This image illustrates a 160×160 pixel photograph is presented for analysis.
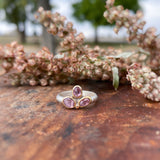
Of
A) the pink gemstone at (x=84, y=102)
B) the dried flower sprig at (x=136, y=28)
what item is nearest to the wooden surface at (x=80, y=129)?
the pink gemstone at (x=84, y=102)

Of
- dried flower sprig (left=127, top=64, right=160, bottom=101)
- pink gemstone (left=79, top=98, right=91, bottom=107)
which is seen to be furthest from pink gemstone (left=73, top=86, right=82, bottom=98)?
dried flower sprig (left=127, top=64, right=160, bottom=101)

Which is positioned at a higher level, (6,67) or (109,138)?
(6,67)

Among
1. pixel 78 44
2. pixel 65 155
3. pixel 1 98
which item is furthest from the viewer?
pixel 78 44

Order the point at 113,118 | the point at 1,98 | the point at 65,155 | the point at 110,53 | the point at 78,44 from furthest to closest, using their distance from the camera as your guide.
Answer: the point at 110,53 → the point at 78,44 → the point at 1,98 → the point at 113,118 → the point at 65,155

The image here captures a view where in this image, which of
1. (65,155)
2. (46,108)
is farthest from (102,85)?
(65,155)

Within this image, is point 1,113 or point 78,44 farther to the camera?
point 78,44

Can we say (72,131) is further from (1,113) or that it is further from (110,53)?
(110,53)

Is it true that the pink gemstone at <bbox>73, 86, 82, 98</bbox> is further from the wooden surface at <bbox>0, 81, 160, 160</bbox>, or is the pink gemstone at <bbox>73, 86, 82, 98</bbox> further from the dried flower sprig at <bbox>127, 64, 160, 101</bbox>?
the dried flower sprig at <bbox>127, 64, 160, 101</bbox>
